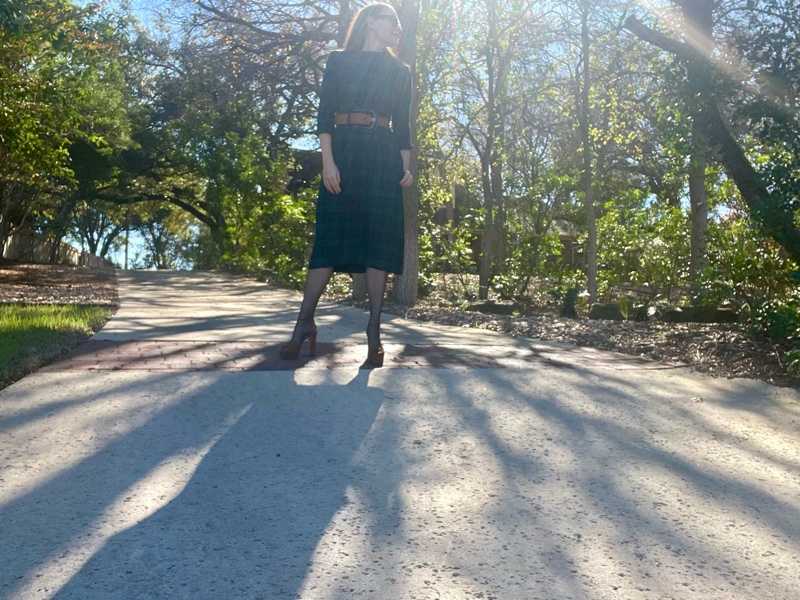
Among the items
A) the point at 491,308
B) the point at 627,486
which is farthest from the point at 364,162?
the point at 491,308

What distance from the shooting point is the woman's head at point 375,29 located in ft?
16.9

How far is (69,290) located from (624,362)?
31.6 feet

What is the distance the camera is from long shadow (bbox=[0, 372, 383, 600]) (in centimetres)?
230

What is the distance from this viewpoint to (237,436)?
3.60 meters

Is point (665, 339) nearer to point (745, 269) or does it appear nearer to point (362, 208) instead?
point (745, 269)

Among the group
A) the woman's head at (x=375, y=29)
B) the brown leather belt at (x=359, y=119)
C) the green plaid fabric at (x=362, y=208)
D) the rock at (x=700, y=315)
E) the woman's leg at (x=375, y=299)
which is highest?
the woman's head at (x=375, y=29)

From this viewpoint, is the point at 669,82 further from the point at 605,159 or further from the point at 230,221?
the point at 230,221

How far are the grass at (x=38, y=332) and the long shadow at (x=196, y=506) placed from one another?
1188 mm

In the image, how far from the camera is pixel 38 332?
238 inches

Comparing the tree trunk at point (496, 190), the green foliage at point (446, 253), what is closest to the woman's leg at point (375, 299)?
the green foliage at point (446, 253)

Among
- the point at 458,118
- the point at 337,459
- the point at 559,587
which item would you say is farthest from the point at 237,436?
the point at 458,118

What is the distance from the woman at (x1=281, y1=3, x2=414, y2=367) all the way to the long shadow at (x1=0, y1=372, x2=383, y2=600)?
120 centimetres

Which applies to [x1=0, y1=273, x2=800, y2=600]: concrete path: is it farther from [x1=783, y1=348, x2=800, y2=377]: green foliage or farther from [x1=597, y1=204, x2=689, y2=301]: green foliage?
[x1=597, y1=204, x2=689, y2=301]: green foliage

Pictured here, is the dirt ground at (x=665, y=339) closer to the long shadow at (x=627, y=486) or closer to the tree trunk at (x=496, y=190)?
the long shadow at (x=627, y=486)
